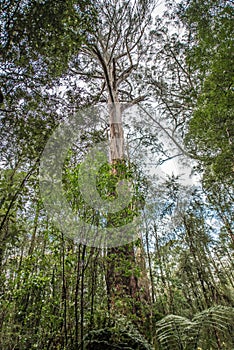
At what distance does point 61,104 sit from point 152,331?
3.98 metres

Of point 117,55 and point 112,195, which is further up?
point 117,55

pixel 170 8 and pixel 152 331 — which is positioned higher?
pixel 170 8

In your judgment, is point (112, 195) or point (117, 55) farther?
point (117, 55)

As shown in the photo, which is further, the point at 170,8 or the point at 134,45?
the point at 134,45

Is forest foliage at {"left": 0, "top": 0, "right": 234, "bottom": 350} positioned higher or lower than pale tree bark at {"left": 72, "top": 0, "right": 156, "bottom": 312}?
lower

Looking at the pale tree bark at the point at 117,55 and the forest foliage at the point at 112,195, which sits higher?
the pale tree bark at the point at 117,55

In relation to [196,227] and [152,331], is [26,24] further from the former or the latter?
[196,227]

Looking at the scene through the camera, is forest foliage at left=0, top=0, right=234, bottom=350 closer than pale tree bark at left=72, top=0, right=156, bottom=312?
Yes

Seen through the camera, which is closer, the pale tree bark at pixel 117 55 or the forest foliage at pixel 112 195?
the forest foliage at pixel 112 195

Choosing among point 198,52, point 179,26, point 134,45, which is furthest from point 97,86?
point 198,52

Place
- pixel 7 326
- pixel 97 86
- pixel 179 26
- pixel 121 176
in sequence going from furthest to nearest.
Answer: pixel 97 86, pixel 179 26, pixel 121 176, pixel 7 326

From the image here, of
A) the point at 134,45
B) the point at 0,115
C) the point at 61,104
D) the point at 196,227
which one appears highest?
the point at 134,45

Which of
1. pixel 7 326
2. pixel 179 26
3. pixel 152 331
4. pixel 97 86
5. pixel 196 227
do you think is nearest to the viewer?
pixel 152 331

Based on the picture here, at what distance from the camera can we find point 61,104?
4617 millimetres
